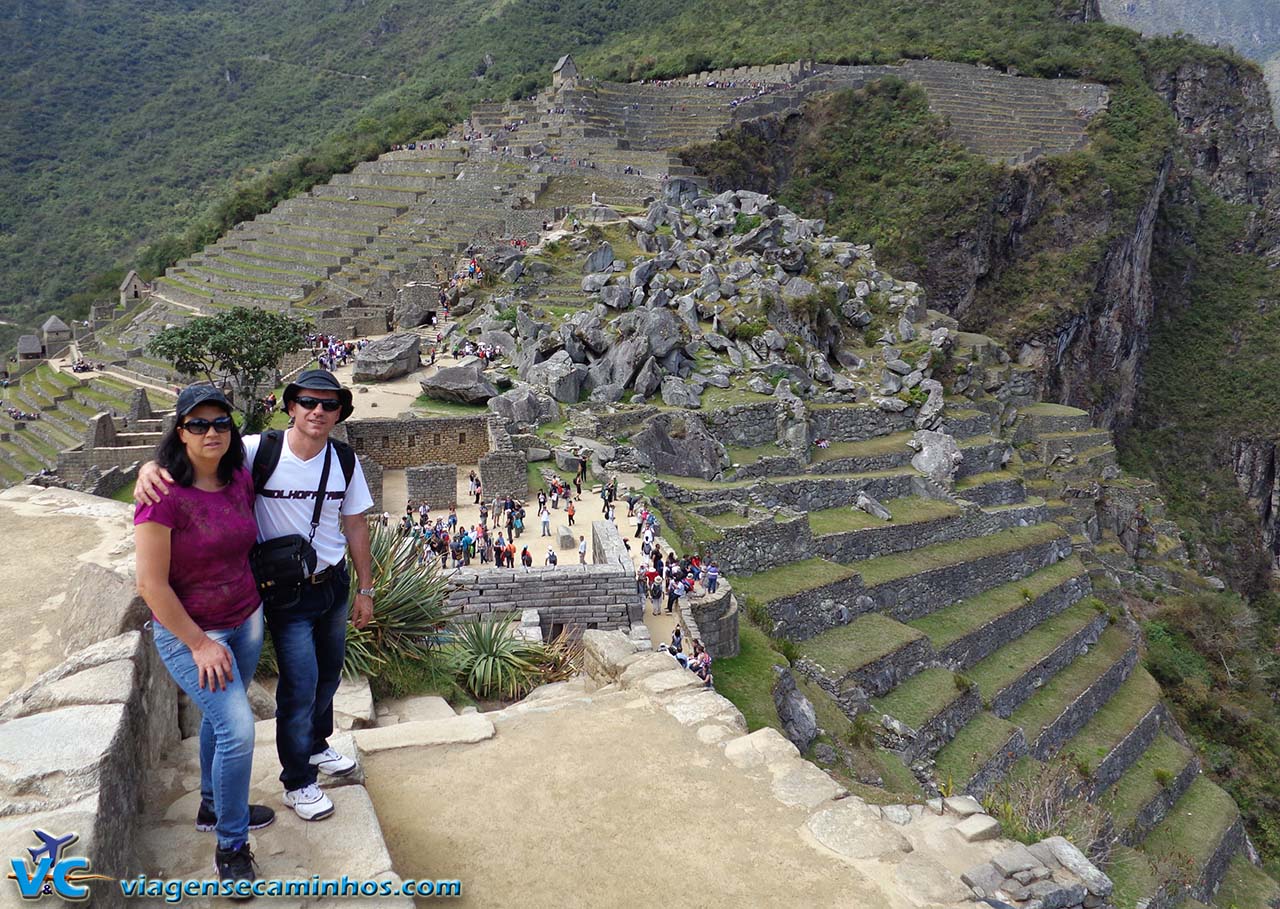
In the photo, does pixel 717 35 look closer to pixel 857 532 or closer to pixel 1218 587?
pixel 1218 587

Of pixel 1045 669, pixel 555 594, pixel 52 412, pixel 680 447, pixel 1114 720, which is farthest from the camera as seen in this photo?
pixel 52 412

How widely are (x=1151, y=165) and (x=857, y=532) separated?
47.7m

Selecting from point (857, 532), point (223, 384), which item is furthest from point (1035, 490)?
point (223, 384)

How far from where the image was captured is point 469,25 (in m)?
94.4

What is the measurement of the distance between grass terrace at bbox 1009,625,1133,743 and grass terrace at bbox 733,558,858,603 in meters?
4.11

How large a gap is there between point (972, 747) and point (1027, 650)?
4927 millimetres

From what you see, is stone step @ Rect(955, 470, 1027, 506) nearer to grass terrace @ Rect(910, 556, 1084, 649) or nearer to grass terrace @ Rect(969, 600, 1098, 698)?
grass terrace @ Rect(910, 556, 1084, 649)

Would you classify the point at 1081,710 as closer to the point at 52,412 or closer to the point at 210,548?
the point at 210,548

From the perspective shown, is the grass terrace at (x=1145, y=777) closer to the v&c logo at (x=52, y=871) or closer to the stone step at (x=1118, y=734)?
the stone step at (x=1118, y=734)

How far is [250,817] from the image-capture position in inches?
147

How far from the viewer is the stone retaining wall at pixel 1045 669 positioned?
680 inches

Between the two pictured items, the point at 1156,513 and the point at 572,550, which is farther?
the point at 1156,513

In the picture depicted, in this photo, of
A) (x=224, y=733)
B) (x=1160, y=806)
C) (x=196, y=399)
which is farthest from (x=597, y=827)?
(x=1160, y=806)

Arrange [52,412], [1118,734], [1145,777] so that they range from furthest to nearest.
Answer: [52,412] → [1118,734] → [1145,777]
